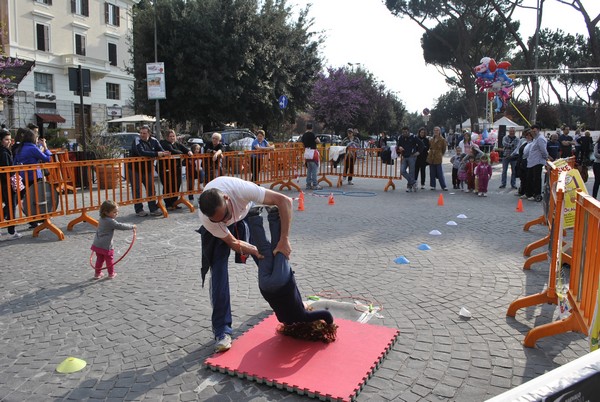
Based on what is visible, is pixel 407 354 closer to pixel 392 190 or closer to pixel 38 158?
pixel 38 158

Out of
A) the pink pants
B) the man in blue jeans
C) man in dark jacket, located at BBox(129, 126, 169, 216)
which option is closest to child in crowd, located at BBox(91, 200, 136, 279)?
the pink pants

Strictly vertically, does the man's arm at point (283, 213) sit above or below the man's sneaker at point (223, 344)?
Result: above

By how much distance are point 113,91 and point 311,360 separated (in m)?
45.9

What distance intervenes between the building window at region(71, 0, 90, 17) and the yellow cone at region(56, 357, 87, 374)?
144ft

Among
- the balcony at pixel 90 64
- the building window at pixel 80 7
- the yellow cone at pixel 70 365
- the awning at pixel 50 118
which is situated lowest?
the yellow cone at pixel 70 365

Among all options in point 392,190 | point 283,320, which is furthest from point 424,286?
point 392,190

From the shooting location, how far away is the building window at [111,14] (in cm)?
4350

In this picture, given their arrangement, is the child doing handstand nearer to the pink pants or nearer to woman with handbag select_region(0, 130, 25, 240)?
the pink pants

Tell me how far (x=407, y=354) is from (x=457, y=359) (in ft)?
1.22

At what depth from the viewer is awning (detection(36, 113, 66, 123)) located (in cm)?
3513

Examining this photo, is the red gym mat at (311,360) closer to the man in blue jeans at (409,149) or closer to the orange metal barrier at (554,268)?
the orange metal barrier at (554,268)

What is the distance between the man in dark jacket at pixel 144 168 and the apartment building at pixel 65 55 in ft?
81.5

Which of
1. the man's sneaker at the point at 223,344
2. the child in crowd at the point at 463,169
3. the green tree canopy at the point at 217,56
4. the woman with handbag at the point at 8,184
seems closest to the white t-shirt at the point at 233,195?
the man's sneaker at the point at 223,344


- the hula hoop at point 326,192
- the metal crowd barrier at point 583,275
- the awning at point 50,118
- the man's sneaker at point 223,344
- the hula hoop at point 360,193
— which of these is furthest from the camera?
the awning at point 50,118
